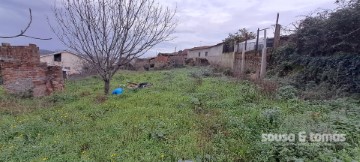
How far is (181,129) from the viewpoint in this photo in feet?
16.9

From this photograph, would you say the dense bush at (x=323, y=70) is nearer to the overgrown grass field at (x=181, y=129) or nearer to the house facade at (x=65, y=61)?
the overgrown grass field at (x=181, y=129)

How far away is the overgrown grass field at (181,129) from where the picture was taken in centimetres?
384

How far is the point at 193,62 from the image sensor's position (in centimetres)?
2781

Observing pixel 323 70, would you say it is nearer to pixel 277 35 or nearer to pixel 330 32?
pixel 330 32

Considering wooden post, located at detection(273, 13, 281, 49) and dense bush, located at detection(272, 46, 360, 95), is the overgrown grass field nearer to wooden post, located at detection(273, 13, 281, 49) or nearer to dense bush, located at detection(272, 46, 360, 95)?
dense bush, located at detection(272, 46, 360, 95)

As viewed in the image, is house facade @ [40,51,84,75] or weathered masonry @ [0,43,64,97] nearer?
weathered masonry @ [0,43,64,97]

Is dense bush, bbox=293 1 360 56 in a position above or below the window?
above

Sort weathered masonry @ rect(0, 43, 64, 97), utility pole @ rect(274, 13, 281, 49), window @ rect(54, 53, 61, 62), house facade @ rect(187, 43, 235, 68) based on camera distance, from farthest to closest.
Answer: window @ rect(54, 53, 61, 62)
house facade @ rect(187, 43, 235, 68)
utility pole @ rect(274, 13, 281, 49)
weathered masonry @ rect(0, 43, 64, 97)

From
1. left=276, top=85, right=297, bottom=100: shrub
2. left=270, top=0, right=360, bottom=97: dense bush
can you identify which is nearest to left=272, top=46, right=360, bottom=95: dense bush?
left=270, top=0, right=360, bottom=97: dense bush

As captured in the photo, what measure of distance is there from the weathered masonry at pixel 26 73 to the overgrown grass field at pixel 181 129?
8.91ft

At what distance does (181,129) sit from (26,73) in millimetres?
7978

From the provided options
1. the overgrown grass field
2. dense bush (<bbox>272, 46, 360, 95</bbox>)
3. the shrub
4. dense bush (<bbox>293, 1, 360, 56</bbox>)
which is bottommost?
the overgrown grass field

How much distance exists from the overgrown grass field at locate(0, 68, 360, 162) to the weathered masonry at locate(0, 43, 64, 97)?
107 inches

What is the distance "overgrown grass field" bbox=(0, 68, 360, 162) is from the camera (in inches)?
151
